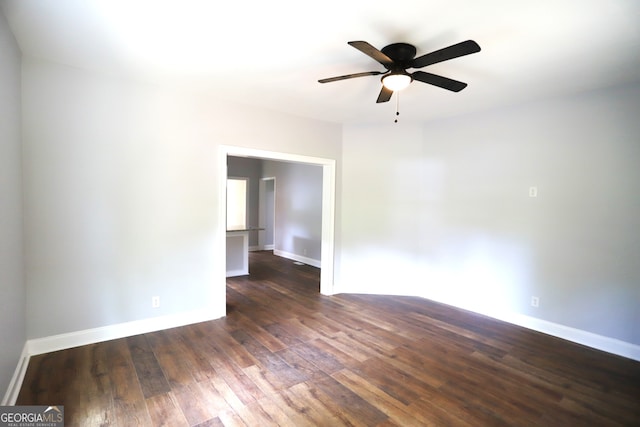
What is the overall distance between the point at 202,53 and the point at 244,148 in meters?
1.36

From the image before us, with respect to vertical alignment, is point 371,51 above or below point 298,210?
above

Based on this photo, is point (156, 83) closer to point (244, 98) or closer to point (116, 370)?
point (244, 98)

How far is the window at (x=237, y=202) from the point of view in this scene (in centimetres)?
848

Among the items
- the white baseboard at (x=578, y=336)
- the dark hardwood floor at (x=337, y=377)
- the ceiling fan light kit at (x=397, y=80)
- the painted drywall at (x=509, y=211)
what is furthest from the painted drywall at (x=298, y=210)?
the ceiling fan light kit at (x=397, y=80)

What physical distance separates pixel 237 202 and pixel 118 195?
5539mm

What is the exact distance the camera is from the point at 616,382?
253 cm

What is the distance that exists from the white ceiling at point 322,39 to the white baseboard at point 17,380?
247 cm

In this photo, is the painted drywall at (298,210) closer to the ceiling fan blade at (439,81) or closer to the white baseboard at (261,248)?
the white baseboard at (261,248)

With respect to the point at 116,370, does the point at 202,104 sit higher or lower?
higher

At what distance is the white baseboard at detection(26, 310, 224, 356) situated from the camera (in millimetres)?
2736

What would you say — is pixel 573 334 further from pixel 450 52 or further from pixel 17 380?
pixel 17 380

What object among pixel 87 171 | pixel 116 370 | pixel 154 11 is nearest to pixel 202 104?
pixel 87 171

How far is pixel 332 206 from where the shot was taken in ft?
15.3

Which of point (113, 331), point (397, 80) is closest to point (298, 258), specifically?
point (113, 331)
